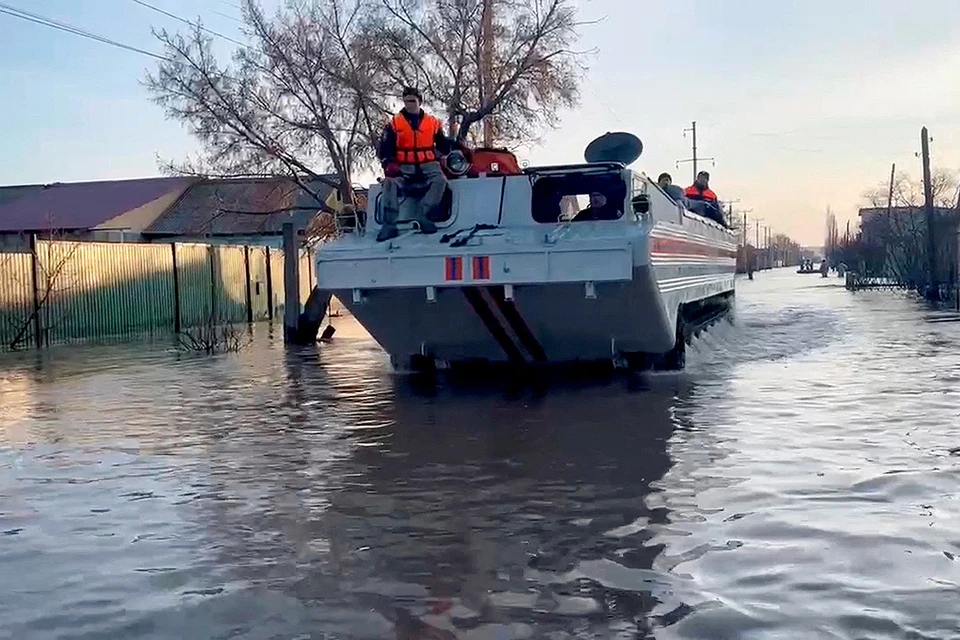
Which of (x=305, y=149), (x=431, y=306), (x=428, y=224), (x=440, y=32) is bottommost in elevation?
(x=431, y=306)

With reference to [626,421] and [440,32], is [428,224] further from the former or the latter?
[440,32]

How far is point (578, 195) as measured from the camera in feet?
37.7

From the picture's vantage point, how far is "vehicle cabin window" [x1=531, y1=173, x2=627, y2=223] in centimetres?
1130

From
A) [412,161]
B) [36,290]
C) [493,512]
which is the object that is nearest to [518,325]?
[412,161]

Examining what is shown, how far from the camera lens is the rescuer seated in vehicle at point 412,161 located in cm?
1123

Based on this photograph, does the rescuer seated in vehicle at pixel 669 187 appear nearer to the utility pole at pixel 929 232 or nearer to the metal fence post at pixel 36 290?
the metal fence post at pixel 36 290

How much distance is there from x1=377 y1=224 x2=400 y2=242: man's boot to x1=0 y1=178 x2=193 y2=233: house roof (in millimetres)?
30040

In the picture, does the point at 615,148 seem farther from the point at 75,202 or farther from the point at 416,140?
the point at 75,202

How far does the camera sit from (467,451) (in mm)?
7730

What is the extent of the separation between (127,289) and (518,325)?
13.4 m

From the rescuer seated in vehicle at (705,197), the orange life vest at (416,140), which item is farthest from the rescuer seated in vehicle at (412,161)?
the rescuer seated in vehicle at (705,197)

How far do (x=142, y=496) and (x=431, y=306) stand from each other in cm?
486

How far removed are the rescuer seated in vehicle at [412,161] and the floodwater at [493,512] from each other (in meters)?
1.80

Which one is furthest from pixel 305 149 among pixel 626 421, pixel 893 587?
pixel 893 587
